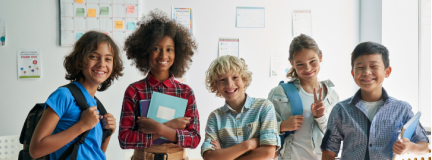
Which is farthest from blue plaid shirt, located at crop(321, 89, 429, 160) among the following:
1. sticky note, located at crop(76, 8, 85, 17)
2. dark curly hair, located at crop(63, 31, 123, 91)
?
sticky note, located at crop(76, 8, 85, 17)

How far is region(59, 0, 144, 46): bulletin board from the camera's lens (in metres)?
2.48

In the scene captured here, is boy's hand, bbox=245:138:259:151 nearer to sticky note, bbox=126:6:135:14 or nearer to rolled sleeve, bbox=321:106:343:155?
rolled sleeve, bbox=321:106:343:155

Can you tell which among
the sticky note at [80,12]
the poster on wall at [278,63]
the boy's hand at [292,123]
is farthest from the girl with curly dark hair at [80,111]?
the poster on wall at [278,63]

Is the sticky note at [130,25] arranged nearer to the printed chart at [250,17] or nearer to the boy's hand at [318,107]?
the printed chart at [250,17]

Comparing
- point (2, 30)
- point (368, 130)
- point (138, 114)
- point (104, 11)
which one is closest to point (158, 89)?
point (138, 114)

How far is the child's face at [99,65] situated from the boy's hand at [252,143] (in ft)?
2.34

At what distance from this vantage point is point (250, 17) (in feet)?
9.06

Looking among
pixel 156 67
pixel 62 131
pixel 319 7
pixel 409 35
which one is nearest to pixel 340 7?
pixel 319 7

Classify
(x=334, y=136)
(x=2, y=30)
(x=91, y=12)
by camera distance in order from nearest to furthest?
(x=334, y=136) < (x=2, y=30) < (x=91, y=12)

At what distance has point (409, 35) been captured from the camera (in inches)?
104

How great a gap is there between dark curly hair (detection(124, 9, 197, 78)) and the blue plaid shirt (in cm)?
88

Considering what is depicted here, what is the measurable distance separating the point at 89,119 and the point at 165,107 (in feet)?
1.14

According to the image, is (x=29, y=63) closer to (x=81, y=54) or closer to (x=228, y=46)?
(x=81, y=54)

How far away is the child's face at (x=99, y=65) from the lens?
126 centimetres
